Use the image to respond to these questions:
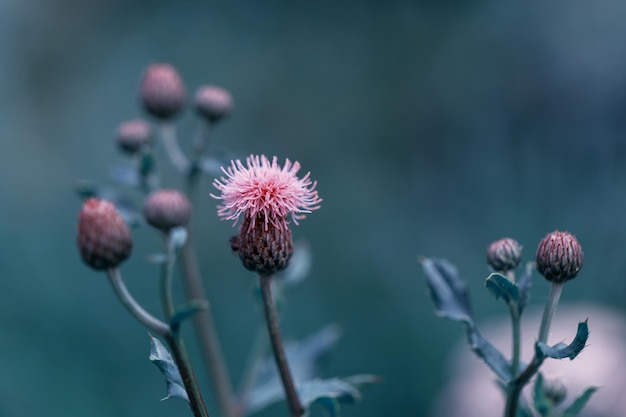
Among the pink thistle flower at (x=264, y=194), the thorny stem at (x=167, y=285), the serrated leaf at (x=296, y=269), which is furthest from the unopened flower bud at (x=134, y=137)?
the pink thistle flower at (x=264, y=194)

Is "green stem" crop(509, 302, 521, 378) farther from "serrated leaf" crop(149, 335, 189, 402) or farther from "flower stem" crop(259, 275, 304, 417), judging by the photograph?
"serrated leaf" crop(149, 335, 189, 402)

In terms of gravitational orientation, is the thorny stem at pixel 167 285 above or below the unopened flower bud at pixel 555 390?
above

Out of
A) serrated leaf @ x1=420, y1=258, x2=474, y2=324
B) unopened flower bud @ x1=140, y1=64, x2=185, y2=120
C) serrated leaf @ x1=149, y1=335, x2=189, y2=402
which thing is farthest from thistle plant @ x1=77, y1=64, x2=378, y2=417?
serrated leaf @ x1=420, y1=258, x2=474, y2=324

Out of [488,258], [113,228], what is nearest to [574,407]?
[488,258]

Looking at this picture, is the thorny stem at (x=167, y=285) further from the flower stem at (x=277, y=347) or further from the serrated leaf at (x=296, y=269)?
the serrated leaf at (x=296, y=269)

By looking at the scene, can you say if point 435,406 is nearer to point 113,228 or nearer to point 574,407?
point 574,407

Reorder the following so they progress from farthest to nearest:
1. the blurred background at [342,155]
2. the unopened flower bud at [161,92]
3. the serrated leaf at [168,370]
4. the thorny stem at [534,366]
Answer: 1. the blurred background at [342,155]
2. the unopened flower bud at [161,92]
3. the thorny stem at [534,366]
4. the serrated leaf at [168,370]

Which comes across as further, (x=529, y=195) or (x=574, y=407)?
(x=529, y=195)
